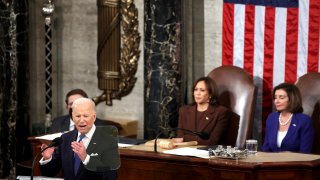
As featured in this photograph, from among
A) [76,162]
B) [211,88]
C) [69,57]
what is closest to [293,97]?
[211,88]

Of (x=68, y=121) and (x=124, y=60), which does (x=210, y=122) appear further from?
(x=124, y=60)

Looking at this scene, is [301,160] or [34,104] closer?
[301,160]

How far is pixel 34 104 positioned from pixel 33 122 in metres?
0.29

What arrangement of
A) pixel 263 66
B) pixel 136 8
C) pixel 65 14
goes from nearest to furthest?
pixel 263 66 → pixel 136 8 → pixel 65 14

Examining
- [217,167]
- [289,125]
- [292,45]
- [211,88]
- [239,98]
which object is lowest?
[217,167]

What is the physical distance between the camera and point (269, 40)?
10375 mm

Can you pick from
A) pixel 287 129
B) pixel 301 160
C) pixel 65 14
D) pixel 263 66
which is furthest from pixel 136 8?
pixel 301 160

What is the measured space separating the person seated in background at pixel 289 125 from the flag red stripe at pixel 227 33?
5.78ft

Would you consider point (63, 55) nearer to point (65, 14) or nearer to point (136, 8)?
point (65, 14)

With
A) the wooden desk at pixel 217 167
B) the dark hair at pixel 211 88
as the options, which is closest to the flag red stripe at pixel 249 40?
the dark hair at pixel 211 88

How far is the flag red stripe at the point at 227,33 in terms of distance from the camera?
1062 cm

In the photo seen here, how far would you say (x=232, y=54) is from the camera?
10664mm

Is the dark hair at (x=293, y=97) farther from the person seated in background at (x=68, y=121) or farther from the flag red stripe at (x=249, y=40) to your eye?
the person seated in background at (x=68, y=121)

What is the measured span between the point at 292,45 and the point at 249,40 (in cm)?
60
